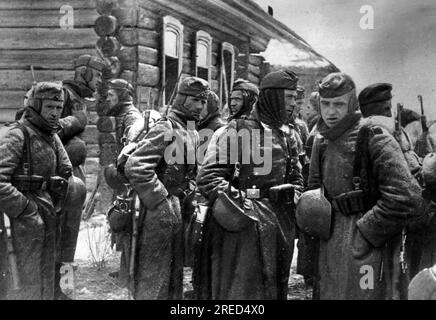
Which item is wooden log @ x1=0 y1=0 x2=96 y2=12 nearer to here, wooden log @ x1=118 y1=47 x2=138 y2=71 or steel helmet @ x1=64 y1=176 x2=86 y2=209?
wooden log @ x1=118 y1=47 x2=138 y2=71

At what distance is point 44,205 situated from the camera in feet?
13.2

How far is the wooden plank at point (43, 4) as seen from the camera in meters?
7.38

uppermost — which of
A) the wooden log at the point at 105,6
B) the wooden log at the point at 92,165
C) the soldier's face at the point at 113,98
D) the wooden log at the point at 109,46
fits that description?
the wooden log at the point at 105,6

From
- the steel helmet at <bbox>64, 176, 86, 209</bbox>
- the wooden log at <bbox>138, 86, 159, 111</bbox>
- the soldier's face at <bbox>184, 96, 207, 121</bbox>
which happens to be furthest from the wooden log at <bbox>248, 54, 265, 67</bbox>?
the steel helmet at <bbox>64, 176, 86, 209</bbox>

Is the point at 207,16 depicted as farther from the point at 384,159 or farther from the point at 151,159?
the point at 384,159

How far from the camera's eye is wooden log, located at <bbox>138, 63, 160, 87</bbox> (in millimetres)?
7438

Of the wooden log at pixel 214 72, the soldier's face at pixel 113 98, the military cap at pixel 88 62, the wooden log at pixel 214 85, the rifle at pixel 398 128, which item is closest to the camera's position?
the rifle at pixel 398 128

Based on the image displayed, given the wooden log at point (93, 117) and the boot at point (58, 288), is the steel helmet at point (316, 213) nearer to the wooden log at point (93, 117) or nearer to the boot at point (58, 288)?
the boot at point (58, 288)

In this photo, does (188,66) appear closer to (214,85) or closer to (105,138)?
(214,85)

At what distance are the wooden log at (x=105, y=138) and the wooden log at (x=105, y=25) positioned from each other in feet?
4.39

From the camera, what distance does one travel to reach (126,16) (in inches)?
293

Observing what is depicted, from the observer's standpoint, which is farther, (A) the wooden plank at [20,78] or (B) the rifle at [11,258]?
(A) the wooden plank at [20,78]

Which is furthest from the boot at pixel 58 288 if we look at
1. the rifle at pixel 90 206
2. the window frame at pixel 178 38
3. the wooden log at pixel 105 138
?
the window frame at pixel 178 38

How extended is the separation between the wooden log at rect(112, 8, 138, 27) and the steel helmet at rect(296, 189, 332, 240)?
4701 mm
